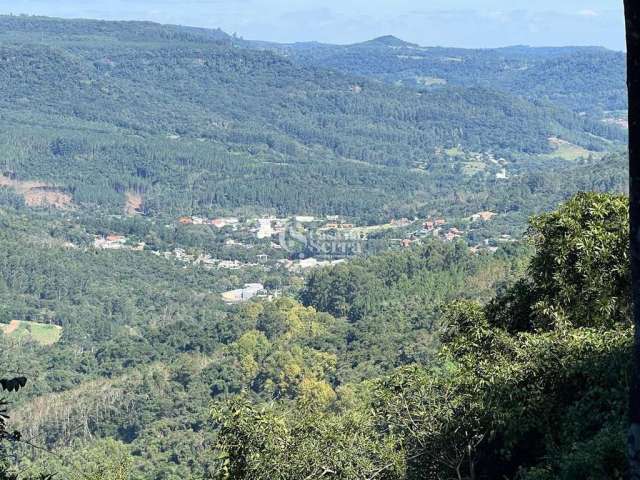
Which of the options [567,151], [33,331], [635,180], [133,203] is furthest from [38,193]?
[635,180]

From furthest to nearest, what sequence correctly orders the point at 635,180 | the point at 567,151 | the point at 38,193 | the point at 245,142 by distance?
the point at 567,151 → the point at 245,142 → the point at 38,193 → the point at 635,180

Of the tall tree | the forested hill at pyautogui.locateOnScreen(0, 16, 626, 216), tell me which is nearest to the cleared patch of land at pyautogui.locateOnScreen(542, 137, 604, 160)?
the forested hill at pyautogui.locateOnScreen(0, 16, 626, 216)

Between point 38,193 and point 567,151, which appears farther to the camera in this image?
point 567,151

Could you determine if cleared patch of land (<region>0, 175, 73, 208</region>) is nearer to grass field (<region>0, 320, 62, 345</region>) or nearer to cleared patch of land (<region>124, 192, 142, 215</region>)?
cleared patch of land (<region>124, 192, 142, 215</region>)

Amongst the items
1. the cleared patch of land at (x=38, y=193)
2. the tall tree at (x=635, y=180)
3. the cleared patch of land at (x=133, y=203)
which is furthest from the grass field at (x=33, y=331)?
the tall tree at (x=635, y=180)

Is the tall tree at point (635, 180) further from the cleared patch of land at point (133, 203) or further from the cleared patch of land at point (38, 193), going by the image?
the cleared patch of land at point (38, 193)

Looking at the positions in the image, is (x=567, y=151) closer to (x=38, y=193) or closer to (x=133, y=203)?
(x=133, y=203)

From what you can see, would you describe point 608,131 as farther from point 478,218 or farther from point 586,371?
point 586,371
